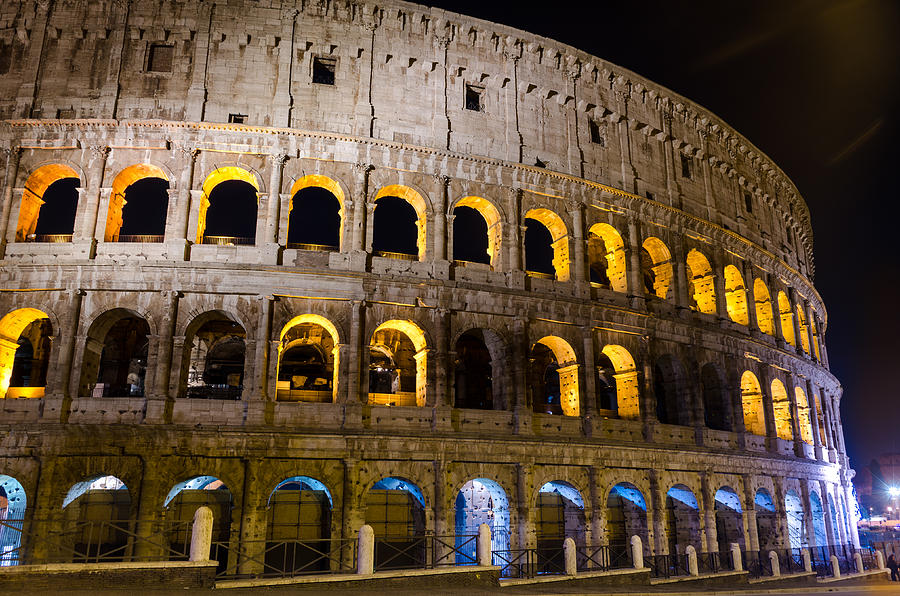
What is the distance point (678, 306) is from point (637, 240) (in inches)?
119

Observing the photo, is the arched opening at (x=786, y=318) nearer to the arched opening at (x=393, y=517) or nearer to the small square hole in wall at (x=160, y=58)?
the arched opening at (x=393, y=517)

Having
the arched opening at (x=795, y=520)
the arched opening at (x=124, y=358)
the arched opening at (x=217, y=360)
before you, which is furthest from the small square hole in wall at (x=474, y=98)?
the arched opening at (x=795, y=520)

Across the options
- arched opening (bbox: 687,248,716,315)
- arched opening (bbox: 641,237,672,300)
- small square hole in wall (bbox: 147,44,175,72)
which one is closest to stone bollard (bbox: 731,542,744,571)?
arched opening (bbox: 641,237,672,300)

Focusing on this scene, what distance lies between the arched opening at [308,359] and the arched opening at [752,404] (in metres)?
16.7

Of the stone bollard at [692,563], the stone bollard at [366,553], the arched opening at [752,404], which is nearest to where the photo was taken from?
the stone bollard at [366,553]

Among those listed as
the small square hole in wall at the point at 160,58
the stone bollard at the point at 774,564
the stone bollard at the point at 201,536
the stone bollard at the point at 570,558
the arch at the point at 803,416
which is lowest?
the stone bollard at the point at 774,564

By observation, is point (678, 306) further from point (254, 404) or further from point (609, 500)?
point (254, 404)

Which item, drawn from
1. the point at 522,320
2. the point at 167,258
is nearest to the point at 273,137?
the point at 167,258

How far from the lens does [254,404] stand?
19781mm

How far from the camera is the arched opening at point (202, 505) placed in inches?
792

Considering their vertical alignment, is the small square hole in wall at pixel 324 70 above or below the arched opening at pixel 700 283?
above

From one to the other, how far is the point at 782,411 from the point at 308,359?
66.7ft

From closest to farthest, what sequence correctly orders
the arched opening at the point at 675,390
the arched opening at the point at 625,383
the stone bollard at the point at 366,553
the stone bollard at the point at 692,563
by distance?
the stone bollard at the point at 366,553, the stone bollard at the point at 692,563, the arched opening at the point at 625,383, the arched opening at the point at 675,390

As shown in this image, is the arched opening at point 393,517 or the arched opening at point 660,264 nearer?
the arched opening at point 393,517
